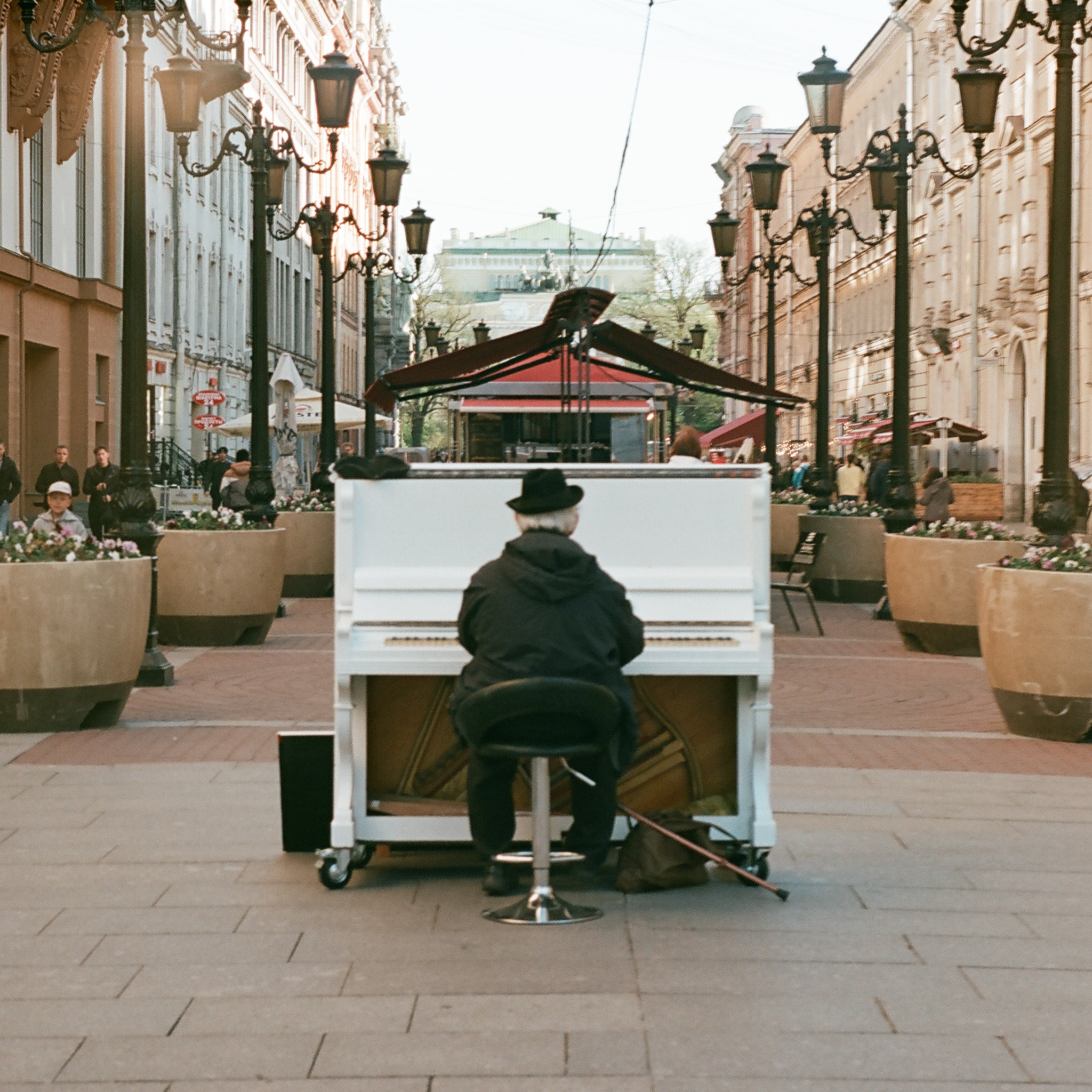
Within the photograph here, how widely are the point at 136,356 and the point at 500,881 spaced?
24.1ft

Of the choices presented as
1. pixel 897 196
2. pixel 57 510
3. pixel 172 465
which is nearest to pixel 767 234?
pixel 897 196

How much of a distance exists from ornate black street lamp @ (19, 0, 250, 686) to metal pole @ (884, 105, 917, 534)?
8251 mm

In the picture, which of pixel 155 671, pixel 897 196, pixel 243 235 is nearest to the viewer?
pixel 155 671

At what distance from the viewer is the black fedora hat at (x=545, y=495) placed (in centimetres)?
624

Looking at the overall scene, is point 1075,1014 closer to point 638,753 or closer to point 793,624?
point 638,753

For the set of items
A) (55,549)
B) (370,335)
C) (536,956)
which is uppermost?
(370,335)

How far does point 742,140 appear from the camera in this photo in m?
95.9

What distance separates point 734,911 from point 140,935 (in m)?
1.98

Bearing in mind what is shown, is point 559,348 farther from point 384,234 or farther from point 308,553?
point 384,234

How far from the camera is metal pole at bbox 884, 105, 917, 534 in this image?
1853 centimetres

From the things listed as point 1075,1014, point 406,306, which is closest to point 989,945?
point 1075,1014

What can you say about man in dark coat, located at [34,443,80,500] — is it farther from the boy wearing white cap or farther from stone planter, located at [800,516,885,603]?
stone planter, located at [800,516,885,603]

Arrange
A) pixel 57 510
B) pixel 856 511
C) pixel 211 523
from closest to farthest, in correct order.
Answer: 1. pixel 57 510
2. pixel 211 523
3. pixel 856 511

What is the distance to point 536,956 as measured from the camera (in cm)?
568
